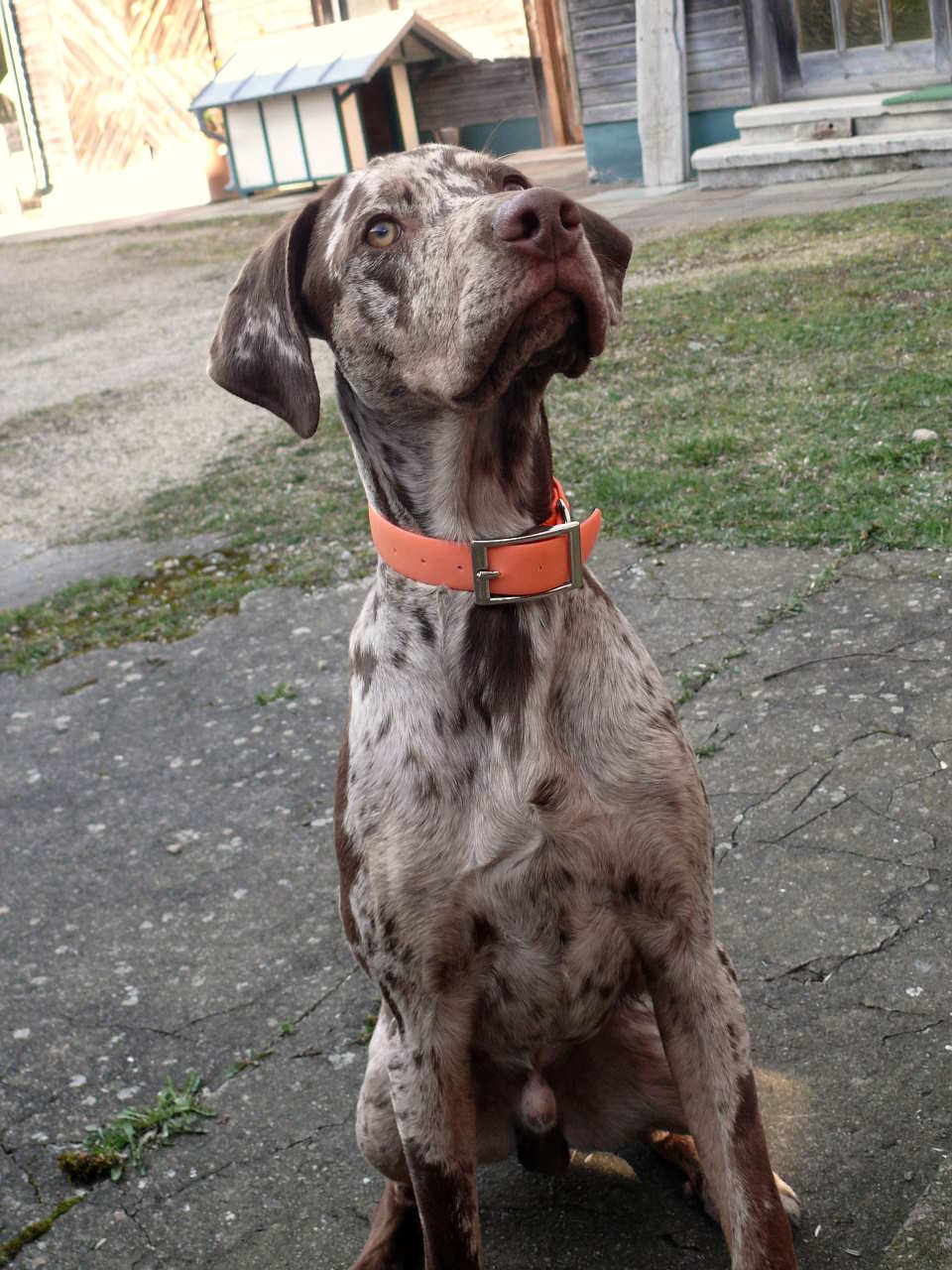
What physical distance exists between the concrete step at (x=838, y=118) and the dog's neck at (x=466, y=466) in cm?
1029

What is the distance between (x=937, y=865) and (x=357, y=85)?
1790cm

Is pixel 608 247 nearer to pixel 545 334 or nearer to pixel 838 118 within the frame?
pixel 545 334

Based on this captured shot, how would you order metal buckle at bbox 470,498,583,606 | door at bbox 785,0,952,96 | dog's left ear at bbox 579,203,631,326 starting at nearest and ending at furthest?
metal buckle at bbox 470,498,583,606 < dog's left ear at bbox 579,203,631,326 < door at bbox 785,0,952,96

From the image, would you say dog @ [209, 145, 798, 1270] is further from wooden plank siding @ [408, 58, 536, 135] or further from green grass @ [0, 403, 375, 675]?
wooden plank siding @ [408, 58, 536, 135]

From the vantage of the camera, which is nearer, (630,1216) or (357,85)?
(630,1216)

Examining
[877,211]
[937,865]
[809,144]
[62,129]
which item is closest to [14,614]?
[937,865]

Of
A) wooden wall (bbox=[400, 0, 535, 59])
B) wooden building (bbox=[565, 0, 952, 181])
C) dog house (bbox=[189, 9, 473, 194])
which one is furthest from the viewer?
wooden wall (bbox=[400, 0, 535, 59])

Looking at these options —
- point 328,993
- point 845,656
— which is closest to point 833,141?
point 845,656

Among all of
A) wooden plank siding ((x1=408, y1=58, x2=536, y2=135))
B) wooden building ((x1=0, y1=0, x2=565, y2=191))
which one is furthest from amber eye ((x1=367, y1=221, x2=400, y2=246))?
wooden building ((x1=0, y1=0, x2=565, y2=191))

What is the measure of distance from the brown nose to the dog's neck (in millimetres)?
278

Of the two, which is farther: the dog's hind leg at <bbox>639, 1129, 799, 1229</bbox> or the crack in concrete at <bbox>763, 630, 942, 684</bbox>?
the crack in concrete at <bbox>763, 630, 942, 684</bbox>

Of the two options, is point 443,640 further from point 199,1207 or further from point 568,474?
point 568,474

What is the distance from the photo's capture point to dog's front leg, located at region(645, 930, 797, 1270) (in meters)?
2.24

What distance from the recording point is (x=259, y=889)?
3.83 metres
